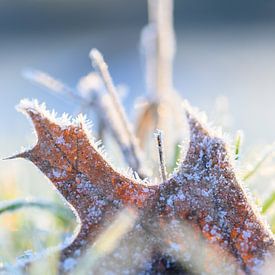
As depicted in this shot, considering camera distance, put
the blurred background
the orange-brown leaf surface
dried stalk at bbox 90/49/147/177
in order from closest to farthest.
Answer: the orange-brown leaf surface → dried stalk at bbox 90/49/147/177 → the blurred background

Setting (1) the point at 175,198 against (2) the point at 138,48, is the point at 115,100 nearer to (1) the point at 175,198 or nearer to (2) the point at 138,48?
(1) the point at 175,198

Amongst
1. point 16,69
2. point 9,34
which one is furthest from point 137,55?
point 9,34

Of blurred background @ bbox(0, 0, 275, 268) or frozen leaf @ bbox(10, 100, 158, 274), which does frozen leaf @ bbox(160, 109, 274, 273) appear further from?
blurred background @ bbox(0, 0, 275, 268)

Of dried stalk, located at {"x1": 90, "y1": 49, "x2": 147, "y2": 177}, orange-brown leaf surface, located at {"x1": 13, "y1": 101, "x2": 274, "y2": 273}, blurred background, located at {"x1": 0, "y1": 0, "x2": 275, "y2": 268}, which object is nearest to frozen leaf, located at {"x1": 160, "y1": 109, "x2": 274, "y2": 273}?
orange-brown leaf surface, located at {"x1": 13, "y1": 101, "x2": 274, "y2": 273}

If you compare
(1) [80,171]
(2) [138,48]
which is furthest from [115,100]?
(2) [138,48]

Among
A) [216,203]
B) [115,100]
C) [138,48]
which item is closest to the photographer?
[216,203]

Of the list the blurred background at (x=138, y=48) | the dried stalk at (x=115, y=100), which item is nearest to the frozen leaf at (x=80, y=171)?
the dried stalk at (x=115, y=100)

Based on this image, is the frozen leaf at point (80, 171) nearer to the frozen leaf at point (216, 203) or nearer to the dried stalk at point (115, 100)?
the frozen leaf at point (216, 203)
